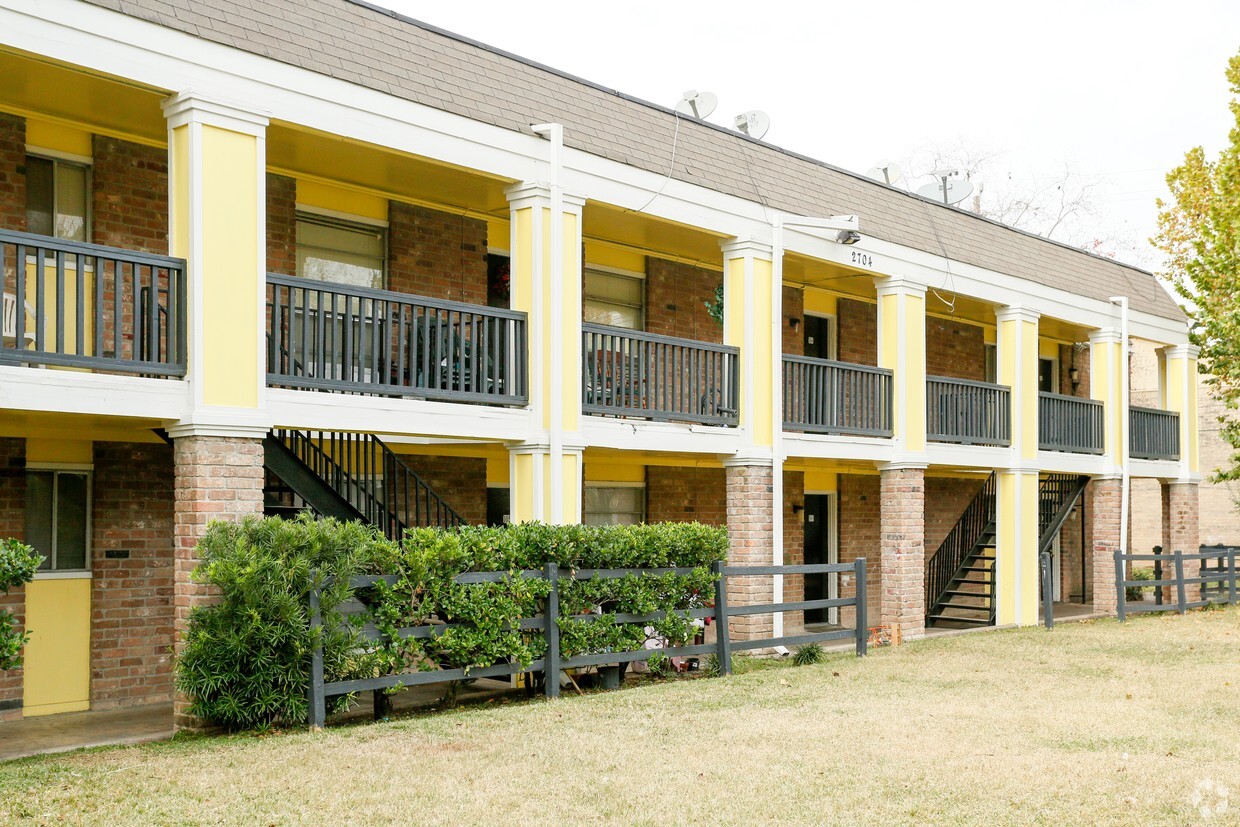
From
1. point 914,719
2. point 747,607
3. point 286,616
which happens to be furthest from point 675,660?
point 286,616

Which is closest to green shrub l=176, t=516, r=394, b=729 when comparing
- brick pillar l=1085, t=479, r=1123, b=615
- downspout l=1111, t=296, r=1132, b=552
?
brick pillar l=1085, t=479, r=1123, b=615

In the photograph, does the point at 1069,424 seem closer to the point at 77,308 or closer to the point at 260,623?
the point at 260,623

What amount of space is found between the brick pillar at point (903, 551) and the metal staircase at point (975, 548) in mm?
2957

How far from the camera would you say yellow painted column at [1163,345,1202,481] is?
23.6m

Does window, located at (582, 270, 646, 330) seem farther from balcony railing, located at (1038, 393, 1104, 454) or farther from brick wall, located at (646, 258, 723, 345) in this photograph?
balcony railing, located at (1038, 393, 1104, 454)

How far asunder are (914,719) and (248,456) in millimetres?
5466

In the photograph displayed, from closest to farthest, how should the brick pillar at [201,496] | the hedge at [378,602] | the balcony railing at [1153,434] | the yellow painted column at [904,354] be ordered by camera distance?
the hedge at [378,602]
the brick pillar at [201,496]
the yellow painted column at [904,354]
the balcony railing at [1153,434]

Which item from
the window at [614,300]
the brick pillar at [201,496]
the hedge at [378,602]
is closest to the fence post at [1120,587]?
the window at [614,300]

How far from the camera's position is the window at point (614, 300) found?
52.5ft

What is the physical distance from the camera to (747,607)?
1282 centimetres

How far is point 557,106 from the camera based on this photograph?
12914 mm

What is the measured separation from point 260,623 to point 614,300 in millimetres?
8511

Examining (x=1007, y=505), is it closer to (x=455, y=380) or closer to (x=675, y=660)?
(x=675, y=660)

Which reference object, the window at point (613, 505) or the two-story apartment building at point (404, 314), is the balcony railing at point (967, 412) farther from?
the window at point (613, 505)
